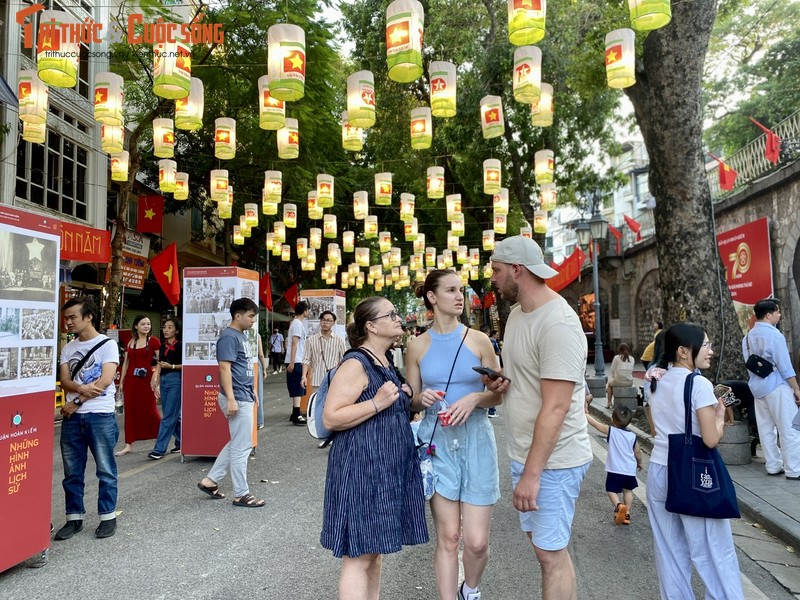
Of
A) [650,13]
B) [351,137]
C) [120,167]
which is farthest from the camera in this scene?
[120,167]

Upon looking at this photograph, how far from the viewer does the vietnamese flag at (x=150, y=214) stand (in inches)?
733

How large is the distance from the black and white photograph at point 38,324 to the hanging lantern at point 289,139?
8.39 m

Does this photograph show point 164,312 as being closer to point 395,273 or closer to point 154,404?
point 395,273

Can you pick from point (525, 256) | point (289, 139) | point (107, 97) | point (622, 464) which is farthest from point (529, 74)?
point (525, 256)

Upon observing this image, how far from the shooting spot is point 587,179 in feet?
64.9

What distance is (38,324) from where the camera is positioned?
4.17 metres

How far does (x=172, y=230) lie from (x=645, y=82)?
20.0m

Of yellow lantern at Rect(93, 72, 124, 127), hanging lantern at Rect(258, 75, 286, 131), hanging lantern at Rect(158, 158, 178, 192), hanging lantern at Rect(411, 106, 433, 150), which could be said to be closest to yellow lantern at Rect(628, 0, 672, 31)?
hanging lantern at Rect(411, 106, 433, 150)

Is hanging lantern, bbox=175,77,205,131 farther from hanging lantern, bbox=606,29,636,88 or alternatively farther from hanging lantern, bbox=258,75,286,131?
hanging lantern, bbox=606,29,636,88

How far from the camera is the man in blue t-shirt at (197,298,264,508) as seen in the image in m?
5.51

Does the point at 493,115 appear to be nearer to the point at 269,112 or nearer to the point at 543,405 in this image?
the point at 269,112

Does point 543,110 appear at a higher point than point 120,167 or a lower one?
higher

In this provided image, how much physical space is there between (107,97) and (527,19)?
6.89 meters

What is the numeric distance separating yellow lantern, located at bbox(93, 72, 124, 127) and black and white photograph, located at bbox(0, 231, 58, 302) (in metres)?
6.44
